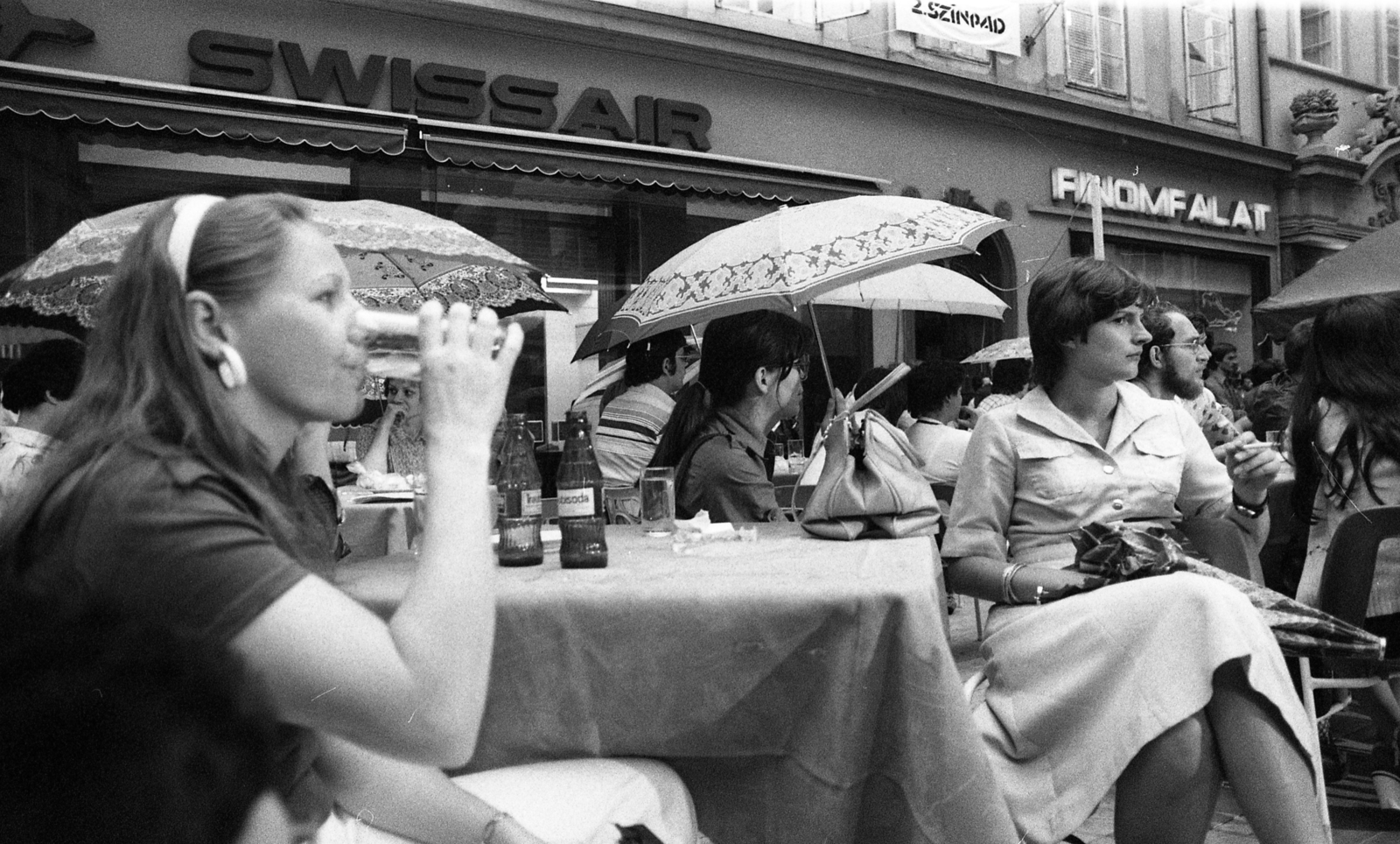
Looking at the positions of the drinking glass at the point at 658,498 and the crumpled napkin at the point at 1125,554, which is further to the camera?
the drinking glass at the point at 658,498

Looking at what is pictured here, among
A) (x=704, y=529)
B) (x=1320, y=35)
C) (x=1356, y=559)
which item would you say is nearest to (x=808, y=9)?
(x=1356, y=559)

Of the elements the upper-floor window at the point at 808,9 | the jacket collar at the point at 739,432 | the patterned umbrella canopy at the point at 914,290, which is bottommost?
the jacket collar at the point at 739,432

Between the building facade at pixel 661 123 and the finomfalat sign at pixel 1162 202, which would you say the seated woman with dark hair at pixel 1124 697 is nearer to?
the building facade at pixel 661 123

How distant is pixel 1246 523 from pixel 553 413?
7.42 meters

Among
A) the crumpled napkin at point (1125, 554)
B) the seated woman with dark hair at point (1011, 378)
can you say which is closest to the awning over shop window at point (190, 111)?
the seated woman with dark hair at point (1011, 378)

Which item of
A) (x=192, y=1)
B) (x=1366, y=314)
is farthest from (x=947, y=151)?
(x=1366, y=314)

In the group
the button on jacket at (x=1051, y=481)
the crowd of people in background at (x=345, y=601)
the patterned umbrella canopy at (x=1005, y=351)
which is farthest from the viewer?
the patterned umbrella canopy at (x=1005, y=351)

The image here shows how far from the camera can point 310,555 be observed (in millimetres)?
1565

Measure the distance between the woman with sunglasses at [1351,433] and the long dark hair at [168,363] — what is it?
11.6 ft

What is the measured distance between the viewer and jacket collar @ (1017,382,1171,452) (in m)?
3.36

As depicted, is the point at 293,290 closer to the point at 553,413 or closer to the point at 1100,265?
the point at 1100,265

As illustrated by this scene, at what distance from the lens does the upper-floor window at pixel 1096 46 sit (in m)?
15.0

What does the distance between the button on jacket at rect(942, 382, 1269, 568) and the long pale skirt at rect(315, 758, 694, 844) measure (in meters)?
1.37

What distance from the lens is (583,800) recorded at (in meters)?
1.97
